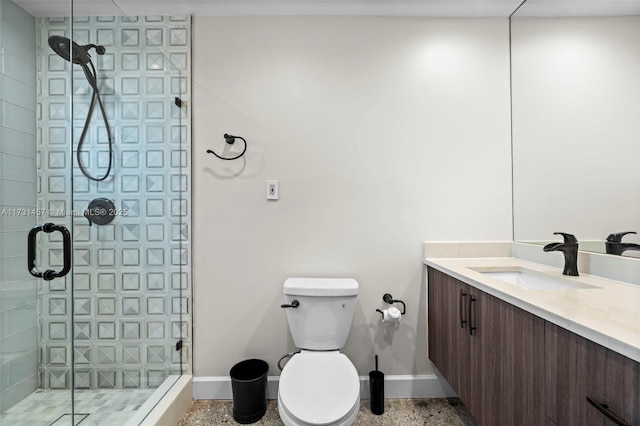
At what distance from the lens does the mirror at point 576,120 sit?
118cm

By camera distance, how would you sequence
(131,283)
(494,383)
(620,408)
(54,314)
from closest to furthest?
(620,408)
(494,383)
(54,314)
(131,283)

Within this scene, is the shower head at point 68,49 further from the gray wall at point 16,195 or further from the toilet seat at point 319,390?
the toilet seat at point 319,390

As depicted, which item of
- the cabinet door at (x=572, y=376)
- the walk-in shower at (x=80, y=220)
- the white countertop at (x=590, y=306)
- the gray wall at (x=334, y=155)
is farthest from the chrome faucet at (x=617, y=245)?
the walk-in shower at (x=80, y=220)

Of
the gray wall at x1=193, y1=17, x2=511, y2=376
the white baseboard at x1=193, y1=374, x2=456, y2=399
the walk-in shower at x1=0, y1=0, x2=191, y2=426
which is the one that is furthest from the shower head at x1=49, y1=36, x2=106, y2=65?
the white baseboard at x1=193, y1=374, x2=456, y2=399

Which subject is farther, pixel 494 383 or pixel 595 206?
pixel 595 206

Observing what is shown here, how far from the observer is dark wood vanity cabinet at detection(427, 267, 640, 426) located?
675 millimetres

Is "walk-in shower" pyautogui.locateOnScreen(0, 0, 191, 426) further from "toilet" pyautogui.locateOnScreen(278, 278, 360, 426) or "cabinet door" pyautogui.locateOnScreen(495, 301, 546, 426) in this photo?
"cabinet door" pyautogui.locateOnScreen(495, 301, 546, 426)

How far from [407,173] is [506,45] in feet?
3.35

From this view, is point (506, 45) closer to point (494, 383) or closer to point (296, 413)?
point (494, 383)

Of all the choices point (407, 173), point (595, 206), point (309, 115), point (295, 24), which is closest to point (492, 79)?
point (407, 173)

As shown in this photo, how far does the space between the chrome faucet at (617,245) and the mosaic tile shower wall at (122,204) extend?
2.15 m

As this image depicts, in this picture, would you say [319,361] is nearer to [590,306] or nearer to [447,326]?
[447,326]

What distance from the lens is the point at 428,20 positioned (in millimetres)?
1806

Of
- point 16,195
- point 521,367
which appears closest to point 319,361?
point 521,367
